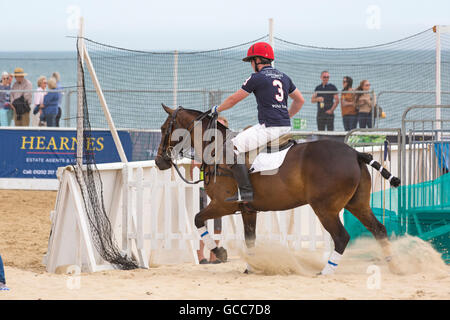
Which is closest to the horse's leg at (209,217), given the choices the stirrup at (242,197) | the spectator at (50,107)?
the stirrup at (242,197)

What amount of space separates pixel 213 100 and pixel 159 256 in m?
6.84

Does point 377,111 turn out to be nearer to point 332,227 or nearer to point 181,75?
point 181,75

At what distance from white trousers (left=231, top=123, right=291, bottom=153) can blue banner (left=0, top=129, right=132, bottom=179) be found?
986 cm

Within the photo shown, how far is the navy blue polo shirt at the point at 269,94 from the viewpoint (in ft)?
26.2

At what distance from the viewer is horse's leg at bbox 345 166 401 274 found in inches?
313

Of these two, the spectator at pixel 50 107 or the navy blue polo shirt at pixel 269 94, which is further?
the spectator at pixel 50 107

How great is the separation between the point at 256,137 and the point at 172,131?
1171 mm

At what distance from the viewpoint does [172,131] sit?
862 cm

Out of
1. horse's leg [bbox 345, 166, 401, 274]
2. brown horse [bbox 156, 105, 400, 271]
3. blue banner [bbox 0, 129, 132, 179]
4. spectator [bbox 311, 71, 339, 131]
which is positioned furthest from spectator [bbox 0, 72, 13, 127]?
horse's leg [bbox 345, 166, 401, 274]

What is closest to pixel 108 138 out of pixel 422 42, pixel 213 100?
pixel 213 100

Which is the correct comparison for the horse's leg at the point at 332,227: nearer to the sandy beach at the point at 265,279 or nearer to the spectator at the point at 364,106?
the sandy beach at the point at 265,279

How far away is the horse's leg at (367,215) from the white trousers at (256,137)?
3.43 ft

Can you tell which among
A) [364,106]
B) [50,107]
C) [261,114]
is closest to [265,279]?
[261,114]
